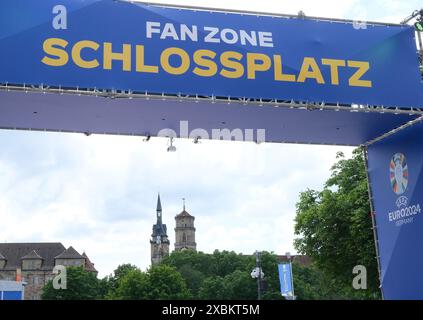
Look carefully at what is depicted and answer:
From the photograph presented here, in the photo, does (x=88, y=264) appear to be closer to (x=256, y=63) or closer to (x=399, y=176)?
(x=399, y=176)

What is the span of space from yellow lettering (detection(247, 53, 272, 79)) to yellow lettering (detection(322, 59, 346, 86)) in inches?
55.2

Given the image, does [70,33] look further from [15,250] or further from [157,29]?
[15,250]

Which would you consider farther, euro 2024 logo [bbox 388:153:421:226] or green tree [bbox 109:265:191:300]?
green tree [bbox 109:265:191:300]

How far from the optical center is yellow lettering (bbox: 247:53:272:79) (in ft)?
41.4

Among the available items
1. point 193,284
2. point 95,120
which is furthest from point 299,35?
point 193,284

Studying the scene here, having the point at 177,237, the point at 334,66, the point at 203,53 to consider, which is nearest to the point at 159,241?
the point at 177,237

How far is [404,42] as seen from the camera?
13672 mm

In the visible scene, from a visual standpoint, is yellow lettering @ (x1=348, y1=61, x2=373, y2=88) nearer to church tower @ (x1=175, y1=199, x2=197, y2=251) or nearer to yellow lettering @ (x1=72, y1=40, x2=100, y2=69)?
yellow lettering @ (x1=72, y1=40, x2=100, y2=69)

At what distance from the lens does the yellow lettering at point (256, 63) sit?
12633 millimetres

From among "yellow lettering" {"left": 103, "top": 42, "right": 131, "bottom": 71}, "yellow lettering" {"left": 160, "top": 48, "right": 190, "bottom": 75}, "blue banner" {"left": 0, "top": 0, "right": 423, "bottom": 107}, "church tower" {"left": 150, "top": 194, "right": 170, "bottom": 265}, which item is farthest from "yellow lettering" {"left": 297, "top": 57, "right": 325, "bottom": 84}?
"church tower" {"left": 150, "top": 194, "right": 170, "bottom": 265}

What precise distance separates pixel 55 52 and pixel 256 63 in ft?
14.5

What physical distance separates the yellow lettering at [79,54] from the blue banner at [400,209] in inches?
307
